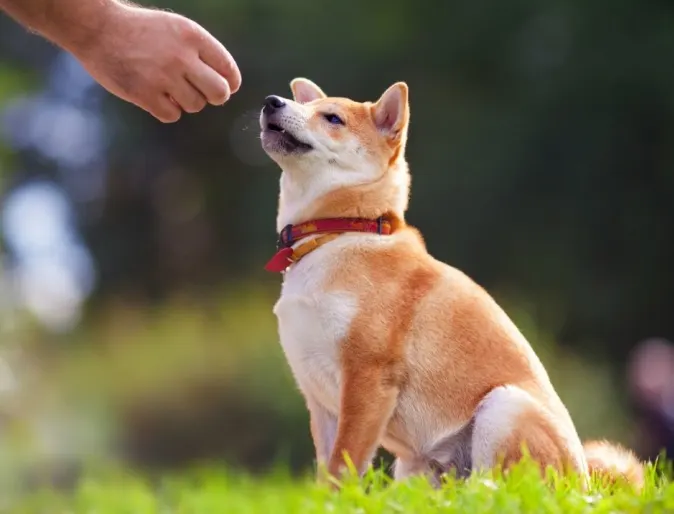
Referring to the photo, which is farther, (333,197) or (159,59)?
(333,197)

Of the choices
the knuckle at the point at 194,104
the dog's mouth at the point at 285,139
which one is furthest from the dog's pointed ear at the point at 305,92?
the knuckle at the point at 194,104

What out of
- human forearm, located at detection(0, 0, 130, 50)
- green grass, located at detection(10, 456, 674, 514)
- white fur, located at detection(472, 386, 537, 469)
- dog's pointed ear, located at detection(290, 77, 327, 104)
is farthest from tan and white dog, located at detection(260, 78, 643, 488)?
human forearm, located at detection(0, 0, 130, 50)

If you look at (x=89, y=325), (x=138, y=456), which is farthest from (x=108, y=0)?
(x=89, y=325)

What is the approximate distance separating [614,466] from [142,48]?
2169mm

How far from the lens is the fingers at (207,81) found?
10.4 ft

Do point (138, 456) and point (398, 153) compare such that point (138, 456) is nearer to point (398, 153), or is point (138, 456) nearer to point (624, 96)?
point (398, 153)

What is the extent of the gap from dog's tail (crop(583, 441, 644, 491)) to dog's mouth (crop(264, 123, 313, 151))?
1.54 meters

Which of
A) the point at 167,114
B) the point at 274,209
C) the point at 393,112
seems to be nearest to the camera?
the point at 167,114

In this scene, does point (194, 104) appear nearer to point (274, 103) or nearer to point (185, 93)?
point (185, 93)

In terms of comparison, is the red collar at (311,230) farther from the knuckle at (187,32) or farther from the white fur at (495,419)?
the knuckle at (187,32)

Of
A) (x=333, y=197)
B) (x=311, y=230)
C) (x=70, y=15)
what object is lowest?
(x=311, y=230)

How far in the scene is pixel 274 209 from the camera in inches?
543

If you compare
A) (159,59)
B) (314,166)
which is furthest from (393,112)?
(159,59)

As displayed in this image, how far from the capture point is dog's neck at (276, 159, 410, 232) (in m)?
3.82
